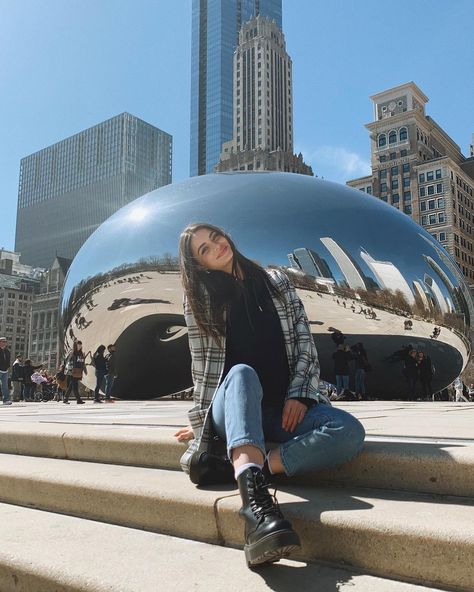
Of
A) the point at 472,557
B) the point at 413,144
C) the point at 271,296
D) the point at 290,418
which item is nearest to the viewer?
the point at 472,557

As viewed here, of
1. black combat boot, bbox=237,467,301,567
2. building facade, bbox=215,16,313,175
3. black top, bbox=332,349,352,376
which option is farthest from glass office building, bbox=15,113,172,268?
black combat boot, bbox=237,467,301,567

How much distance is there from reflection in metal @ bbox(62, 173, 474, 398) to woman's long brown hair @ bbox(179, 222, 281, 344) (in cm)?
410

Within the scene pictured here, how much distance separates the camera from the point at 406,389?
296 inches

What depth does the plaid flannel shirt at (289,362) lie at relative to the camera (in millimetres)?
2281

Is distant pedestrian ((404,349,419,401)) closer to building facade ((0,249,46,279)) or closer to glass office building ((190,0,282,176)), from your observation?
glass office building ((190,0,282,176))

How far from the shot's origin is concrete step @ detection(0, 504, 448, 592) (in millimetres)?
1582

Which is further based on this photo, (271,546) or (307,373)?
(307,373)

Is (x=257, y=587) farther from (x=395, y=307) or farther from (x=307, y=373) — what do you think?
(x=395, y=307)

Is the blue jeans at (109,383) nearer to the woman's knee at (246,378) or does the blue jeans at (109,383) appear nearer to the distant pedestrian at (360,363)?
the distant pedestrian at (360,363)

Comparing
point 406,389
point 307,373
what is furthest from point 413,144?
point 307,373

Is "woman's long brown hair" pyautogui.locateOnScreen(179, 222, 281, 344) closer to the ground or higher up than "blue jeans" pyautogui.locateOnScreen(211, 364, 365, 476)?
higher up

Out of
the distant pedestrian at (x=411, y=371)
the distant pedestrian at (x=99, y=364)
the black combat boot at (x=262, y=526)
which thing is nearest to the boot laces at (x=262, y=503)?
the black combat boot at (x=262, y=526)

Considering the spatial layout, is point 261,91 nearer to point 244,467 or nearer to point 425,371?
point 425,371

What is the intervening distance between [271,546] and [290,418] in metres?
0.66
